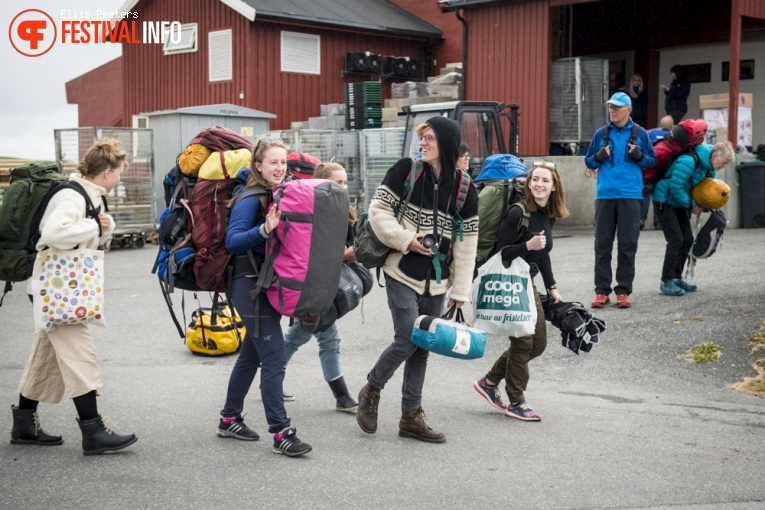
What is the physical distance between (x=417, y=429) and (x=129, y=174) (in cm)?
1300

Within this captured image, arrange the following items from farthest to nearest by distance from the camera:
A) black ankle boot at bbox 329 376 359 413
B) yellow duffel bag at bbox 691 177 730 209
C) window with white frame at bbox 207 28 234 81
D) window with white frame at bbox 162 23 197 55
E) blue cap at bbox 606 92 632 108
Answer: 1. window with white frame at bbox 162 23 197 55
2. window with white frame at bbox 207 28 234 81
3. yellow duffel bag at bbox 691 177 730 209
4. blue cap at bbox 606 92 632 108
5. black ankle boot at bbox 329 376 359 413

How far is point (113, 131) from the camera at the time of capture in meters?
17.2

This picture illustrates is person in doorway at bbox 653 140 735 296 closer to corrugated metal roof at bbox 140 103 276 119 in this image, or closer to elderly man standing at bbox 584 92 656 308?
elderly man standing at bbox 584 92 656 308

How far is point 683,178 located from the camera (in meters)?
10.0

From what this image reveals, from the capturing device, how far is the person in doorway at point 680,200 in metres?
10.0

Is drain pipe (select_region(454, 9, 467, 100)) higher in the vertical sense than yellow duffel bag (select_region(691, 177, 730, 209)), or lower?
higher

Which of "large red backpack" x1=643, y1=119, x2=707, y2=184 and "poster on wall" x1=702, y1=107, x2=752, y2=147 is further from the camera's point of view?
"poster on wall" x1=702, y1=107, x2=752, y2=147

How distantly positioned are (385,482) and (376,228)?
1.47 m

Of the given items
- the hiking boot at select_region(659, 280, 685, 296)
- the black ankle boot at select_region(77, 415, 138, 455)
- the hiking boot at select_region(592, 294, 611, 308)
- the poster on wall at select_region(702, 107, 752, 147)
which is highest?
the poster on wall at select_region(702, 107, 752, 147)

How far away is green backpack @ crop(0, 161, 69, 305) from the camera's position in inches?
207

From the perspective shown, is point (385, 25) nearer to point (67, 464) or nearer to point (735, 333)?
point (735, 333)

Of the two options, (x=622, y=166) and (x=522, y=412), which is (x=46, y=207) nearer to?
(x=522, y=412)

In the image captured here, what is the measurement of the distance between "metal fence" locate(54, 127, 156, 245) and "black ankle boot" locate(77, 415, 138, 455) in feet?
39.9

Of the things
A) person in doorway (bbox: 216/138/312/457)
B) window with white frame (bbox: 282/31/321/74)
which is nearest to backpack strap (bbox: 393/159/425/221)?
person in doorway (bbox: 216/138/312/457)
